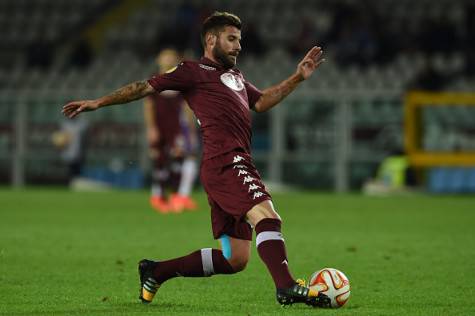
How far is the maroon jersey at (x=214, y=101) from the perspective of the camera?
7.34 m

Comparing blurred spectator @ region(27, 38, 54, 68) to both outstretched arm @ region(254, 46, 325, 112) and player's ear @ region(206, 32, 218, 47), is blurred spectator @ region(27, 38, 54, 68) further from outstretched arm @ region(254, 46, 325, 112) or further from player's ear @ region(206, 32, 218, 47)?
player's ear @ region(206, 32, 218, 47)

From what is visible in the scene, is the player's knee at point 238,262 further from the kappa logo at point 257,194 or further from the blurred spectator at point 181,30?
the blurred spectator at point 181,30

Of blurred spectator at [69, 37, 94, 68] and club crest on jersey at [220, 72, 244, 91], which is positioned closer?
club crest on jersey at [220, 72, 244, 91]

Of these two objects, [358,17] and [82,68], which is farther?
[82,68]

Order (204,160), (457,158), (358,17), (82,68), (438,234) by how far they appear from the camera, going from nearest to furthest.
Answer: (204,160)
(438,234)
(457,158)
(358,17)
(82,68)

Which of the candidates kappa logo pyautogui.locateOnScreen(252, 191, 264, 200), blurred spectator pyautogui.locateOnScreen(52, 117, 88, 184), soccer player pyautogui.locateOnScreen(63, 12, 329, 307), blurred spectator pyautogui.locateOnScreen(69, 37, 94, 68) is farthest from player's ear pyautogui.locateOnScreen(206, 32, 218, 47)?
blurred spectator pyautogui.locateOnScreen(69, 37, 94, 68)

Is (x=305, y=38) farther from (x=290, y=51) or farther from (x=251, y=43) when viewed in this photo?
(x=251, y=43)

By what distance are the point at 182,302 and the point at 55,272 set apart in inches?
84.1

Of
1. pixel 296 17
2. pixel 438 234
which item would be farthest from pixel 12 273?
pixel 296 17

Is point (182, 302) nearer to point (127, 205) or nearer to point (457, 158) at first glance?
point (127, 205)

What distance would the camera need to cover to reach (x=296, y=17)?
28.5m

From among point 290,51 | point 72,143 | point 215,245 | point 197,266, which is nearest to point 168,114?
point 215,245

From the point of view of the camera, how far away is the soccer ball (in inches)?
282

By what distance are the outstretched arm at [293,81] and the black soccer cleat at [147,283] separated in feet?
4.12
